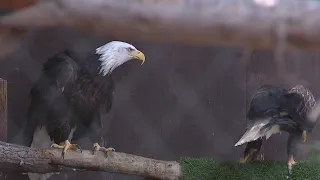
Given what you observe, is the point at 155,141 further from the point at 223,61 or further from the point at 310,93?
the point at 310,93

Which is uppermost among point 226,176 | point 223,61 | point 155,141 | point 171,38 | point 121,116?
point 171,38

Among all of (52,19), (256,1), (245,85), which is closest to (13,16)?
(52,19)

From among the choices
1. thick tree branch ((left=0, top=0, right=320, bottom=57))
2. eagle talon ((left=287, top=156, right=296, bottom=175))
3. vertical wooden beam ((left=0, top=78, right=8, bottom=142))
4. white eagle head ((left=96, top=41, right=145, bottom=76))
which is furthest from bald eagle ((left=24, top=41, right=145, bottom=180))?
thick tree branch ((left=0, top=0, right=320, bottom=57))

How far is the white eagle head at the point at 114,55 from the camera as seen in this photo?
5.49ft

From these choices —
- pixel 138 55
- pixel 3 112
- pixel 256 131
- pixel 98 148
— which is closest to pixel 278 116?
pixel 256 131

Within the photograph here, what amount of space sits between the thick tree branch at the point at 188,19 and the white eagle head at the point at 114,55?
129cm

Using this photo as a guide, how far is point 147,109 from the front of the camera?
183cm

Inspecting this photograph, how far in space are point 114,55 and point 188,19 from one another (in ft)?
4.63

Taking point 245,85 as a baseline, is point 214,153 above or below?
below

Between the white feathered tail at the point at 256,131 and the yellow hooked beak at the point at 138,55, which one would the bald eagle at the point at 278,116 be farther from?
the yellow hooked beak at the point at 138,55

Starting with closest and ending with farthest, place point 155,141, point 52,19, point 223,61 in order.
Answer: point 52,19 < point 223,61 < point 155,141

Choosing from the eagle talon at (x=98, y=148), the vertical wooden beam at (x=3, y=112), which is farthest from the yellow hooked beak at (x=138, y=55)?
the vertical wooden beam at (x=3, y=112)

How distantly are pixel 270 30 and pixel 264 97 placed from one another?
152cm

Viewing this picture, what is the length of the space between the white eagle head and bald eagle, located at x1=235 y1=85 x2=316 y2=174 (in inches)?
20.3
